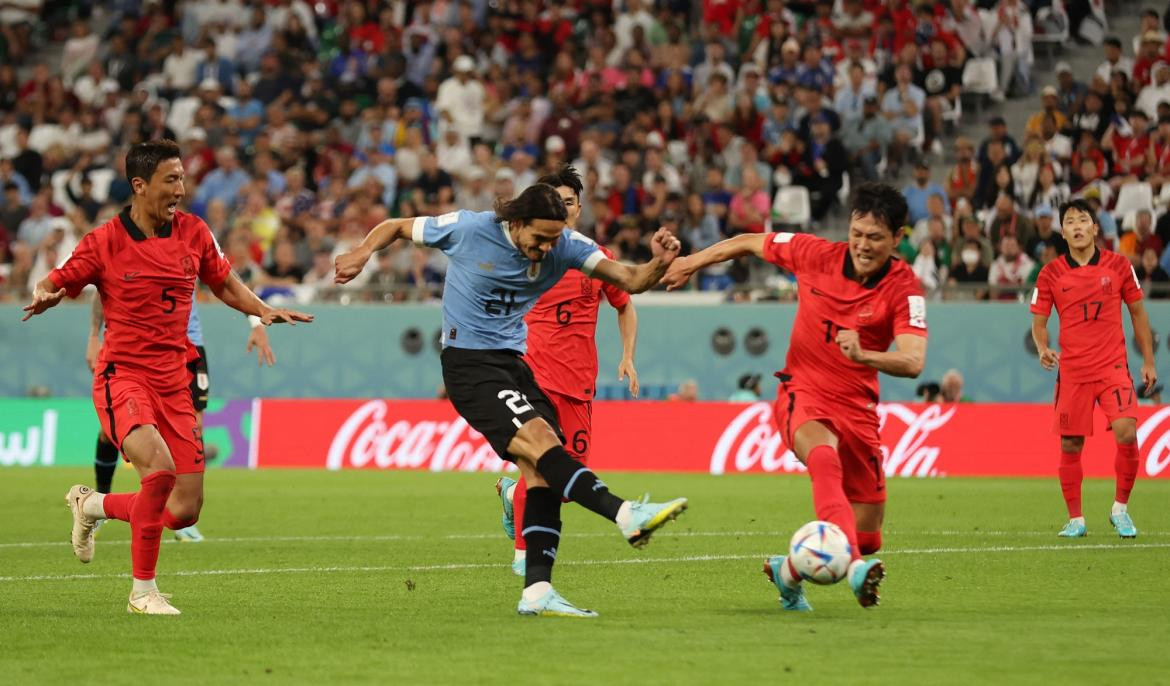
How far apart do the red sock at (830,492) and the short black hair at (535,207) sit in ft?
5.79

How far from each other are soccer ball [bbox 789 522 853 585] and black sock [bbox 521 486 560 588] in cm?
124

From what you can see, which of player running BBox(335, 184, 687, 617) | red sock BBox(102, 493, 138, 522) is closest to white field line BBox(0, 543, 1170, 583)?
red sock BBox(102, 493, 138, 522)

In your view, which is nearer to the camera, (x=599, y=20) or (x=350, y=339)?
(x=350, y=339)

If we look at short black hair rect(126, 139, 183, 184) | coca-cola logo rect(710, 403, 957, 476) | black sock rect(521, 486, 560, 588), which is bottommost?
coca-cola logo rect(710, 403, 957, 476)

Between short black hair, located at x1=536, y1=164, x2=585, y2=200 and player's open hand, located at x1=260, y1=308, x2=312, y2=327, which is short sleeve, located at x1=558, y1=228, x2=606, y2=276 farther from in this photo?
short black hair, located at x1=536, y1=164, x2=585, y2=200

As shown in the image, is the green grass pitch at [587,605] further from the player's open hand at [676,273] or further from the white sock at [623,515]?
the player's open hand at [676,273]

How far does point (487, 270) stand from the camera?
919cm

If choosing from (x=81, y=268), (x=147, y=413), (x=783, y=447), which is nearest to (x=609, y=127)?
(x=783, y=447)

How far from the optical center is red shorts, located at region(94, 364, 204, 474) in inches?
376

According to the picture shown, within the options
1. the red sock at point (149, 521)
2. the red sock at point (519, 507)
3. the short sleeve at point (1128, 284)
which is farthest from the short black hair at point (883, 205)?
the short sleeve at point (1128, 284)

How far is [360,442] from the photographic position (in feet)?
79.6

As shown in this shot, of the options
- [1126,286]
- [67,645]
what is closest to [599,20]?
[1126,286]

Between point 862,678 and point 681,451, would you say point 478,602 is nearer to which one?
point 862,678

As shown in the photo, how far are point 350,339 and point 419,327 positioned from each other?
107 cm
